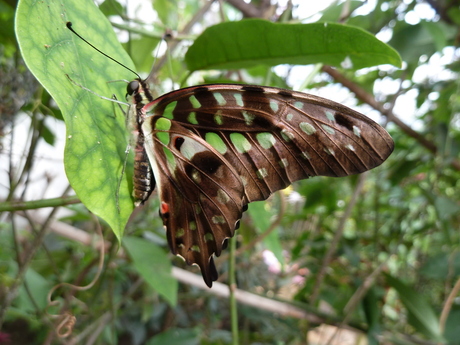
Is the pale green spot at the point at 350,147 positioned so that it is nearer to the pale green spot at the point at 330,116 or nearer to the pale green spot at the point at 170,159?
the pale green spot at the point at 330,116

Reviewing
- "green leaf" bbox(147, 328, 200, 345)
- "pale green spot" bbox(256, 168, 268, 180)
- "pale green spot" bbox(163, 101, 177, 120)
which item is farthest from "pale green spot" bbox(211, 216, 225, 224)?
"green leaf" bbox(147, 328, 200, 345)

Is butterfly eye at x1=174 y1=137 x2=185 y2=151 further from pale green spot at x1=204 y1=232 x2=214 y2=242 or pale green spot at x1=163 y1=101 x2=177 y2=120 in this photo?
pale green spot at x1=204 y1=232 x2=214 y2=242

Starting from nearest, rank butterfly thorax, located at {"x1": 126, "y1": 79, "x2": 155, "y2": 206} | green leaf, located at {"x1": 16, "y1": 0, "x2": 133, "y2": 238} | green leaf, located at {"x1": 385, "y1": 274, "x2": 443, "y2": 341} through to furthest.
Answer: green leaf, located at {"x1": 16, "y1": 0, "x2": 133, "y2": 238}
butterfly thorax, located at {"x1": 126, "y1": 79, "x2": 155, "y2": 206}
green leaf, located at {"x1": 385, "y1": 274, "x2": 443, "y2": 341}

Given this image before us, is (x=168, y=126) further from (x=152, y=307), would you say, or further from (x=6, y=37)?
(x=152, y=307)

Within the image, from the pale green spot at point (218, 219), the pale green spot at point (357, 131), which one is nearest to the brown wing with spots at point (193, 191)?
the pale green spot at point (218, 219)

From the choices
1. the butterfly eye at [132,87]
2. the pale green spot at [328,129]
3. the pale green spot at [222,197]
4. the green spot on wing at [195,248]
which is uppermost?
the butterfly eye at [132,87]

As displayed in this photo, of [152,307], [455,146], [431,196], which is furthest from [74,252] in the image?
[455,146]
